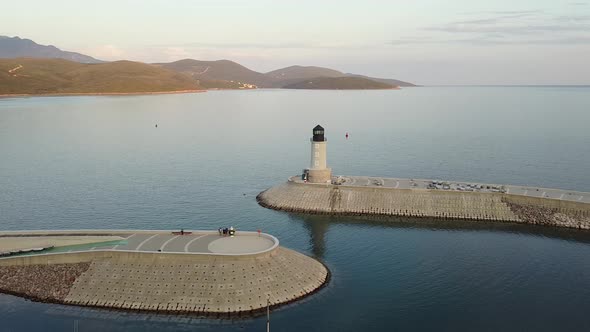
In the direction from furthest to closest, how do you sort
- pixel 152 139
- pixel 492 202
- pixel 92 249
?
pixel 152 139, pixel 492 202, pixel 92 249

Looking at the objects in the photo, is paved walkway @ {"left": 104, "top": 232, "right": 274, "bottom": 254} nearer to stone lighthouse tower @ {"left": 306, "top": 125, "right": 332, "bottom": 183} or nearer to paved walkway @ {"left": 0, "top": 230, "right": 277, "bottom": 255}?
paved walkway @ {"left": 0, "top": 230, "right": 277, "bottom": 255}

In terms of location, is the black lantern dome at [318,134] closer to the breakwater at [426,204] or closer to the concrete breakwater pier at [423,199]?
the concrete breakwater pier at [423,199]

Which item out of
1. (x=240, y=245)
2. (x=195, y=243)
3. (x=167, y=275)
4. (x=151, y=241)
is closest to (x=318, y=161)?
(x=240, y=245)

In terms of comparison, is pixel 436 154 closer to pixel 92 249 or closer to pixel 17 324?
pixel 92 249

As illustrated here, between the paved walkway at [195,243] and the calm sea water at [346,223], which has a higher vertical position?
the paved walkway at [195,243]

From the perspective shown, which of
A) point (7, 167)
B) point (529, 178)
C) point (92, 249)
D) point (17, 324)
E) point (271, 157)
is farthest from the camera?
point (271, 157)

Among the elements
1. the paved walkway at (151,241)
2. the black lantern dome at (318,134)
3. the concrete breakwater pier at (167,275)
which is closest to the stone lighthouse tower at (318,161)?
the black lantern dome at (318,134)

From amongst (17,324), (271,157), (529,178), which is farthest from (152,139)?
(17,324)
